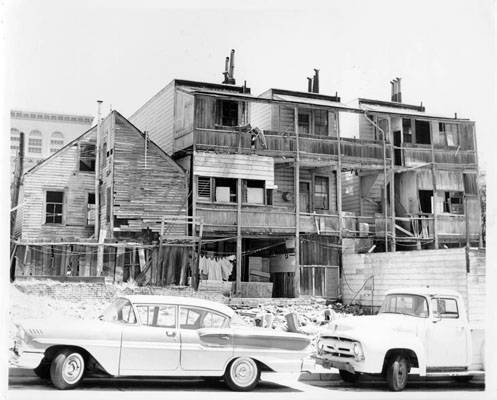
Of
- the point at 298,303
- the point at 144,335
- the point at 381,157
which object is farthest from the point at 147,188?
the point at 144,335

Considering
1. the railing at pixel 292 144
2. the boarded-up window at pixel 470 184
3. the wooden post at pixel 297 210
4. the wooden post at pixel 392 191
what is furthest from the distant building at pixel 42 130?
the boarded-up window at pixel 470 184

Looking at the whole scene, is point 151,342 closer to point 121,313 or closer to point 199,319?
point 121,313

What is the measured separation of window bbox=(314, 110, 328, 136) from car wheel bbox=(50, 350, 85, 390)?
17.7m

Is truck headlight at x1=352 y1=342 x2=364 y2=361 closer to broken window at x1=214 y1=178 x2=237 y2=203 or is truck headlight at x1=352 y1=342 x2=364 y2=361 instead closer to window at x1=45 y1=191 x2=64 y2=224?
broken window at x1=214 y1=178 x2=237 y2=203

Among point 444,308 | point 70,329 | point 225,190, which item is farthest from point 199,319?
point 225,190

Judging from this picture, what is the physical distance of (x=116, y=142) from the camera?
23.0 meters

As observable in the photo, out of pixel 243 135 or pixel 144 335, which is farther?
pixel 243 135

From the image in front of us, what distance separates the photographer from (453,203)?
26.9 m

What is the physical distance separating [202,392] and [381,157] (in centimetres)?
1698

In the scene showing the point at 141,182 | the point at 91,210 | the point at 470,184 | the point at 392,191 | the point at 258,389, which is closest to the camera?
the point at 258,389

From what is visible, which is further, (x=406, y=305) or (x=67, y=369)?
(x=406, y=305)

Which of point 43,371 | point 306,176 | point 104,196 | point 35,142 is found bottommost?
point 43,371

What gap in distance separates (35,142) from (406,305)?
15.2 meters

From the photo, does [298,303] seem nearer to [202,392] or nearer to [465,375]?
[465,375]
